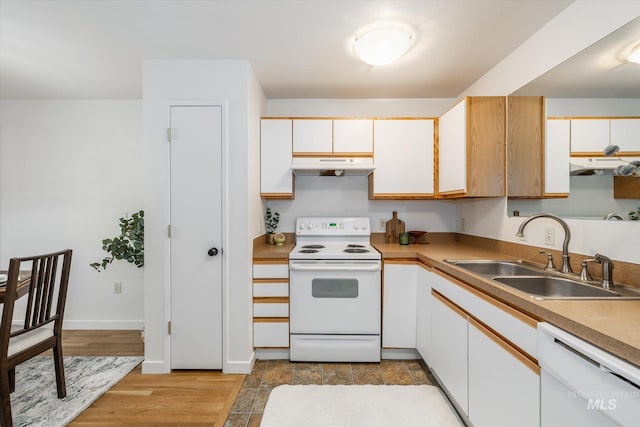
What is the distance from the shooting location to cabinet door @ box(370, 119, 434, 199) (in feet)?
8.63

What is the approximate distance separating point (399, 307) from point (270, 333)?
113cm

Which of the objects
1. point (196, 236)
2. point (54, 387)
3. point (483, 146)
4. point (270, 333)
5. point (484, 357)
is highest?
point (483, 146)

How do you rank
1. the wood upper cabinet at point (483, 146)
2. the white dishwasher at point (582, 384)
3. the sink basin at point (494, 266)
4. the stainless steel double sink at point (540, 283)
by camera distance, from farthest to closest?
1. the wood upper cabinet at point (483, 146)
2. the sink basin at point (494, 266)
3. the stainless steel double sink at point (540, 283)
4. the white dishwasher at point (582, 384)

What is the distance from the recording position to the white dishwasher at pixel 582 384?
727 mm

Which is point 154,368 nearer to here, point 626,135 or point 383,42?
point 383,42

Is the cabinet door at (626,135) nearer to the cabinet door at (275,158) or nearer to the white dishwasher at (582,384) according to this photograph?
the white dishwasher at (582,384)

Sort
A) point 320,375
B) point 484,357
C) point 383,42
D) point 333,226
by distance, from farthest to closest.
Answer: point 333,226, point 320,375, point 383,42, point 484,357

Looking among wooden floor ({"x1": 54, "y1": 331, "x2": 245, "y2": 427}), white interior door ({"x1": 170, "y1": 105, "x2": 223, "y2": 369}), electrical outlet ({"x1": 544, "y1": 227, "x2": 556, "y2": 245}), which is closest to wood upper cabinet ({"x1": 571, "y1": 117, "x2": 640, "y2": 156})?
electrical outlet ({"x1": 544, "y1": 227, "x2": 556, "y2": 245})

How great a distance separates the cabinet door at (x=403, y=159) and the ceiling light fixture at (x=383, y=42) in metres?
0.82

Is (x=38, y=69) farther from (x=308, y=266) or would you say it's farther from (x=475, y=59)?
(x=475, y=59)

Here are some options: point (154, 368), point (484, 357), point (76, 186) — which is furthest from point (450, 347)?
point (76, 186)

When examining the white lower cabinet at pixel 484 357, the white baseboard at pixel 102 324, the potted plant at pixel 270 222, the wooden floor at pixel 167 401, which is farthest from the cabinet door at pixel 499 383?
the white baseboard at pixel 102 324

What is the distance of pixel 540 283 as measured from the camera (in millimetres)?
1568

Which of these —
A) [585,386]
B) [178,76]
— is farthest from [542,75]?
[178,76]
